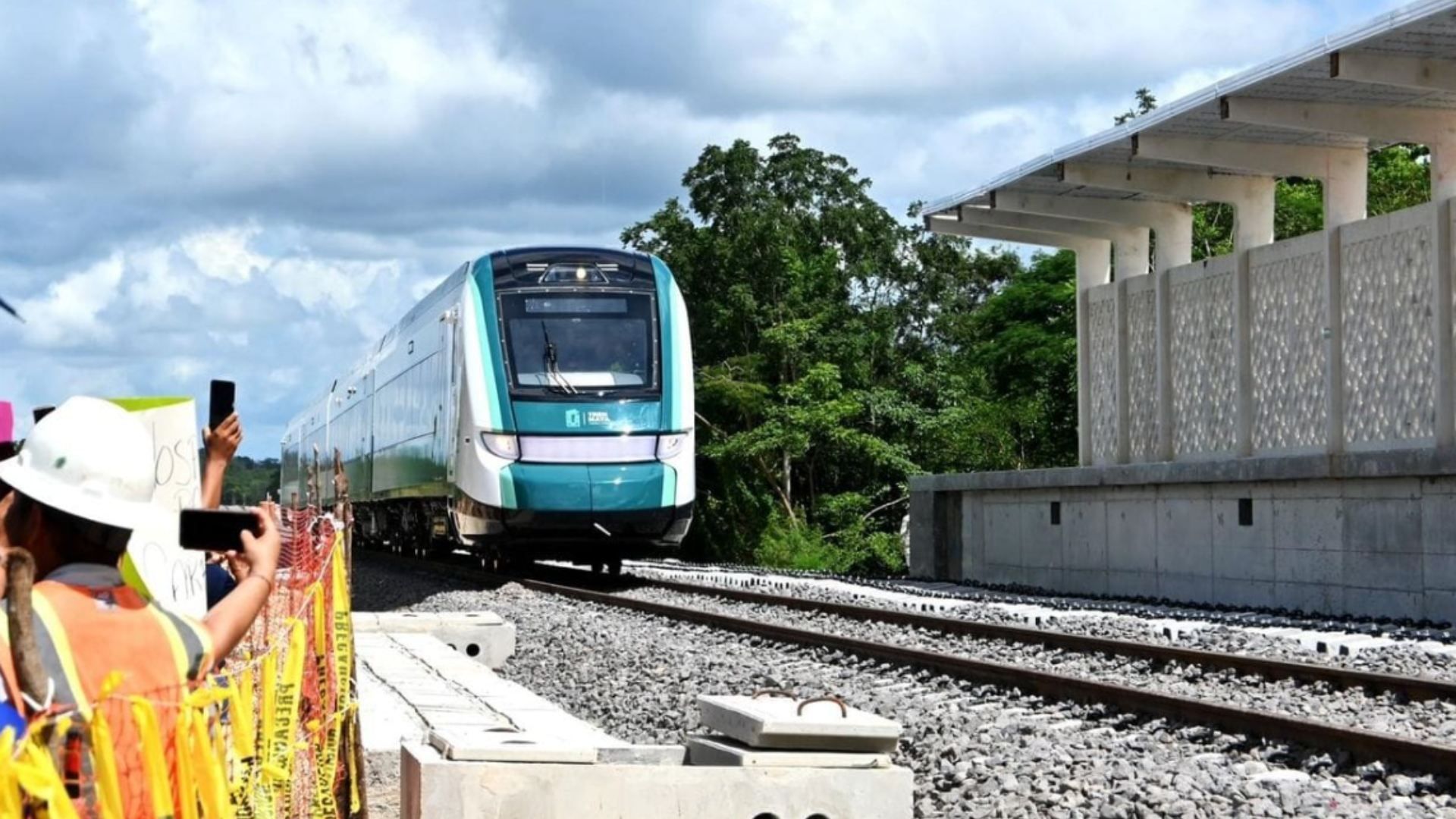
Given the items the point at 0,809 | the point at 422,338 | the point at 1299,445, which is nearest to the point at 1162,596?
the point at 1299,445

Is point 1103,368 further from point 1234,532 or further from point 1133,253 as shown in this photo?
point 1234,532

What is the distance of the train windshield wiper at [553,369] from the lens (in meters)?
21.3

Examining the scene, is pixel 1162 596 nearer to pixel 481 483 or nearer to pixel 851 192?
pixel 481 483

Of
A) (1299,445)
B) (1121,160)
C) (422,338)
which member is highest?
(1121,160)

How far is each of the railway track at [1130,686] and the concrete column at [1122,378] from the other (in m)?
5.24

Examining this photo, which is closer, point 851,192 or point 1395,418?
point 1395,418

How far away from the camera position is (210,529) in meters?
3.57

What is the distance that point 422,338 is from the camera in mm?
25281

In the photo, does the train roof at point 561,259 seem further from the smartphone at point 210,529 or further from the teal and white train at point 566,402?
the smartphone at point 210,529

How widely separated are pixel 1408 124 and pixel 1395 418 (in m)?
2.79

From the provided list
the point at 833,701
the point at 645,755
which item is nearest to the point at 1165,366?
the point at 645,755

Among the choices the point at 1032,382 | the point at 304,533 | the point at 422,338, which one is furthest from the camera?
the point at 1032,382

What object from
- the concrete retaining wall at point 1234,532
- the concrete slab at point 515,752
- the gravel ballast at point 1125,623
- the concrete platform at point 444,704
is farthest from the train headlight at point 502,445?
the concrete slab at point 515,752

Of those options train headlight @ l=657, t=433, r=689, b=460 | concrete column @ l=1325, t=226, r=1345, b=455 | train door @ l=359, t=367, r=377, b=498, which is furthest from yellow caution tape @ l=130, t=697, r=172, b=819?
train door @ l=359, t=367, r=377, b=498
